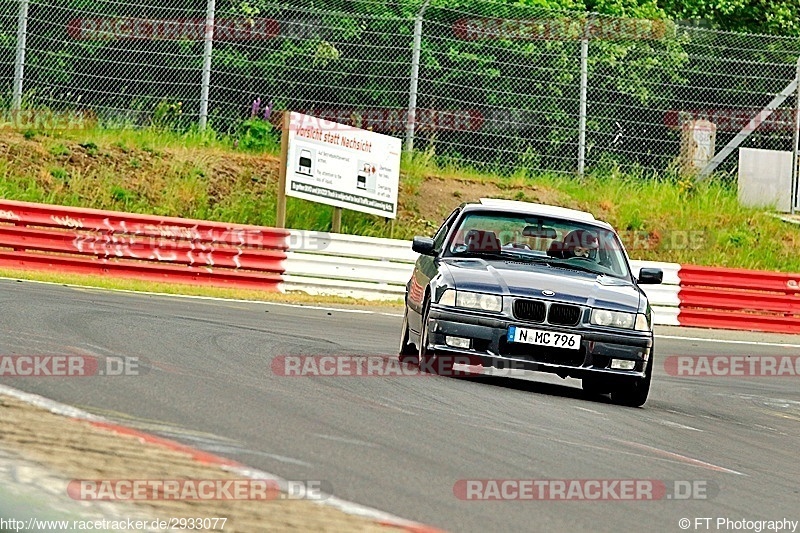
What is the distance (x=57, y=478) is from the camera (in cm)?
519

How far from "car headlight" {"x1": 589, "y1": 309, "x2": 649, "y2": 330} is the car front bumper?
0.05 meters

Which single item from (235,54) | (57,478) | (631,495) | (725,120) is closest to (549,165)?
(725,120)

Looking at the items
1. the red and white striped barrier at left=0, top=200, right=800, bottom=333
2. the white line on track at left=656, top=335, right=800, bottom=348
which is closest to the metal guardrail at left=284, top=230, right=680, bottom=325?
the red and white striped barrier at left=0, top=200, right=800, bottom=333

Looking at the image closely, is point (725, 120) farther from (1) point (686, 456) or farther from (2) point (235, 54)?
(1) point (686, 456)

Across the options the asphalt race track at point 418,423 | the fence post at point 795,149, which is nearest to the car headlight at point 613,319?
the asphalt race track at point 418,423

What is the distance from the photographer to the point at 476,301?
33.3 ft

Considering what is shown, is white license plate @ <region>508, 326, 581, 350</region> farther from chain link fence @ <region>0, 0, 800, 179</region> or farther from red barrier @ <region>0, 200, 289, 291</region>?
chain link fence @ <region>0, 0, 800, 179</region>

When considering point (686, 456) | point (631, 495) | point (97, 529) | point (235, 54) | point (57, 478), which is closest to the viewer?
point (97, 529)

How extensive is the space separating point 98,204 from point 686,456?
15.8 meters

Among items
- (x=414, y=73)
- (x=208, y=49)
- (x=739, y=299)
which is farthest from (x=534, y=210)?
(x=208, y=49)

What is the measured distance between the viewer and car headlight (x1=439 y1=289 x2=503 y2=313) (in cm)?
1015

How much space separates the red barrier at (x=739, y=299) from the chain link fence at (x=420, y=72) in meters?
3.42

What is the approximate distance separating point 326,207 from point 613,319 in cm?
1335

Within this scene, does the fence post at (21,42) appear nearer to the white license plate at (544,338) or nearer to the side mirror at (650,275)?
the side mirror at (650,275)
